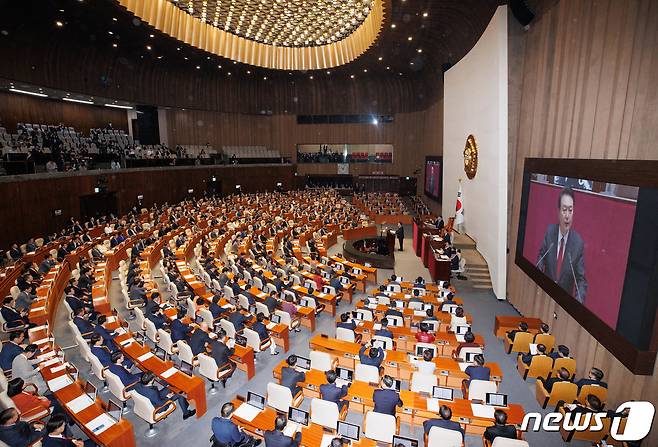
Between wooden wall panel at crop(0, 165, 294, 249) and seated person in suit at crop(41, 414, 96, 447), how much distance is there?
1597 centimetres

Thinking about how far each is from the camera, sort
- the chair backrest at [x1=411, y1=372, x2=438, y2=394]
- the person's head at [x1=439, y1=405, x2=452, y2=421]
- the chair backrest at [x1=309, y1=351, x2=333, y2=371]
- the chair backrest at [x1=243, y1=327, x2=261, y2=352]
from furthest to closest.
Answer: the chair backrest at [x1=243, y1=327, x2=261, y2=352], the chair backrest at [x1=309, y1=351, x2=333, y2=371], the chair backrest at [x1=411, y1=372, x2=438, y2=394], the person's head at [x1=439, y1=405, x2=452, y2=421]

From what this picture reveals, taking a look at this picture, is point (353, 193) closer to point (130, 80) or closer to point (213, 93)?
point (213, 93)

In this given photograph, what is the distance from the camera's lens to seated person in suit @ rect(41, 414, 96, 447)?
540 cm

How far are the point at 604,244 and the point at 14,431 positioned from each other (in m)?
11.8

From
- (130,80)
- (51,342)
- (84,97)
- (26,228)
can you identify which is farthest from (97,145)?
(51,342)

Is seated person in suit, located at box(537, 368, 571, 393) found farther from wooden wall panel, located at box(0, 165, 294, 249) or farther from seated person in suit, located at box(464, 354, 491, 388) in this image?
wooden wall panel, located at box(0, 165, 294, 249)

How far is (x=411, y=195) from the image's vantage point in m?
40.6

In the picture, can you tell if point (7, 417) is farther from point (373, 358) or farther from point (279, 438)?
point (373, 358)

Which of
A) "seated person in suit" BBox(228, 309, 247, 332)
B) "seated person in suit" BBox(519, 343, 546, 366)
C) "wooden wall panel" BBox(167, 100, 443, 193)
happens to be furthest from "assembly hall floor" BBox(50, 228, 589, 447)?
"wooden wall panel" BBox(167, 100, 443, 193)

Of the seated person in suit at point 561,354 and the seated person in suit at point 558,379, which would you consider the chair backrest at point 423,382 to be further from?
the seated person in suit at point 561,354

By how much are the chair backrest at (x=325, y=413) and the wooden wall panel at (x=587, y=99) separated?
576cm

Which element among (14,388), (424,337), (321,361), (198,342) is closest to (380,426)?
(321,361)

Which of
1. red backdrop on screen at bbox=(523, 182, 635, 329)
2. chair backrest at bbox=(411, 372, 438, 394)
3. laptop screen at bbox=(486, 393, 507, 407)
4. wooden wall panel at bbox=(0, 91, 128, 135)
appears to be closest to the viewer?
laptop screen at bbox=(486, 393, 507, 407)

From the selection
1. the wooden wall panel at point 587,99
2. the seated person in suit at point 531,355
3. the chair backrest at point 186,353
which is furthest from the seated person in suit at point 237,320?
the wooden wall panel at point 587,99
